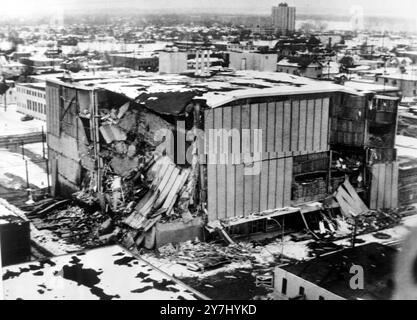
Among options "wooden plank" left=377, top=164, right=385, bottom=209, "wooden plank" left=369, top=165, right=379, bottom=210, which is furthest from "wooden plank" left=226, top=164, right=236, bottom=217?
"wooden plank" left=377, top=164, right=385, bottom=209

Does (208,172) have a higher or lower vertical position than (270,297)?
higher

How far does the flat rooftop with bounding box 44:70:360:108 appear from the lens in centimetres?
2462

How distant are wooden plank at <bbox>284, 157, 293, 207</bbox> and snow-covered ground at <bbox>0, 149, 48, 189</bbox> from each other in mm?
14752

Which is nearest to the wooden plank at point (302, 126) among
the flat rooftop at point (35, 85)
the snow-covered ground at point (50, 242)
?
the snow-covered ground at point (50, 242)

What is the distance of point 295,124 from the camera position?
25.6 meters

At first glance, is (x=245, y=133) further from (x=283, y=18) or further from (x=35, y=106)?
(x=35, y=106)

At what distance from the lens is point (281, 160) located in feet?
83.1

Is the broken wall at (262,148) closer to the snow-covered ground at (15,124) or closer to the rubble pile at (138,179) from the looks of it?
the rubble pile at (138,179)

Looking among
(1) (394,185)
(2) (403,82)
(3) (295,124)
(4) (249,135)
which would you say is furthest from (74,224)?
(2) (403,82)

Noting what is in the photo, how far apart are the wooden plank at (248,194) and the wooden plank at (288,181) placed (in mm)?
1954

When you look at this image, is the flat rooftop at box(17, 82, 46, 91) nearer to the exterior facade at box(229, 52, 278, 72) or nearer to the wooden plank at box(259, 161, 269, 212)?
the exterior facade at box(229, 52, 278, 72)
